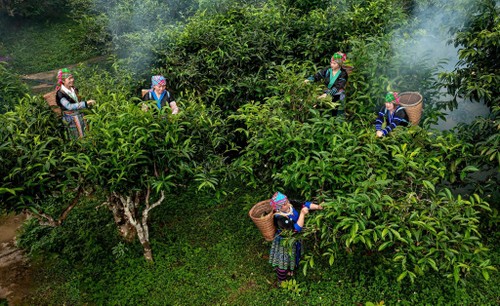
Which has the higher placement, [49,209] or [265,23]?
[265,23]

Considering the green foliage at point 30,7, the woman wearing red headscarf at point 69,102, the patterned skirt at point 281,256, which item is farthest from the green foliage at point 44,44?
the patterned skirt at point 281,256

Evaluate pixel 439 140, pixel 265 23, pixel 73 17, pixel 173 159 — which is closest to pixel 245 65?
pixel 265 23

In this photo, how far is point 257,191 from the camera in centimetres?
685

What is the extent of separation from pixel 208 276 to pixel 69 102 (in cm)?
315

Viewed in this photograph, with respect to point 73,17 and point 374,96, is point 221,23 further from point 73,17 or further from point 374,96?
point 73,17

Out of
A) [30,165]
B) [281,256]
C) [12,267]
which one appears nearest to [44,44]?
[12,267]

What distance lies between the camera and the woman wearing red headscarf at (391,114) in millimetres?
5504

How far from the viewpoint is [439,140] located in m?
5.00

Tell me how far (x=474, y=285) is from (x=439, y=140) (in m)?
1.77

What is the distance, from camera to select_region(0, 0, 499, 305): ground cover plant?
4.41 meters

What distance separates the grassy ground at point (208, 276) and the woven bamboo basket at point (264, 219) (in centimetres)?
48

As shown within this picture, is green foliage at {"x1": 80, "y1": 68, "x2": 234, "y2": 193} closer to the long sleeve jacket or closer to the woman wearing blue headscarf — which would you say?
the woman wearing blue headscarf

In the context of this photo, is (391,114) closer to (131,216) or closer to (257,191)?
(257,191)

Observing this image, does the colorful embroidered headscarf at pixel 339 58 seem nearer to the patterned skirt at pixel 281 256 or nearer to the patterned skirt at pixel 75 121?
the patterned skirt at pixel 281 256
